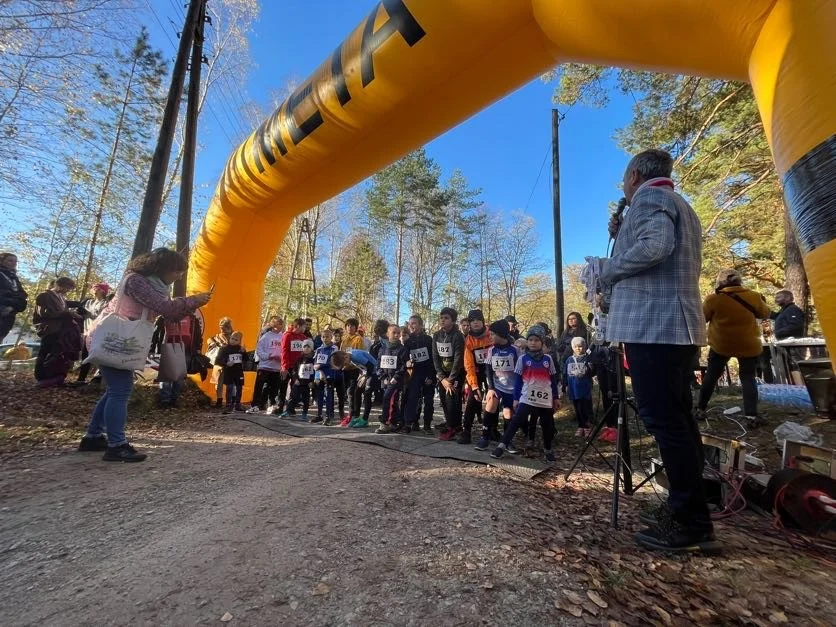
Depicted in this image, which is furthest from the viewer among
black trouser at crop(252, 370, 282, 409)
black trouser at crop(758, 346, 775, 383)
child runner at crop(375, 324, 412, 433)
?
black trouser at crop(758, 346, 775, 383)

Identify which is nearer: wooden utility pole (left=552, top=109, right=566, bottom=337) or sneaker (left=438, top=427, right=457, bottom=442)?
sneaker (left=438, top=427, right=457, bottom=442)

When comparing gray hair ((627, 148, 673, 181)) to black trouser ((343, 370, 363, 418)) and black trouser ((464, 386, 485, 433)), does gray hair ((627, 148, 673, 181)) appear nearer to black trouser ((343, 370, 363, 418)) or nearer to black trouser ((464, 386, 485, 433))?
black trouser ((464, 386, 485, 433))

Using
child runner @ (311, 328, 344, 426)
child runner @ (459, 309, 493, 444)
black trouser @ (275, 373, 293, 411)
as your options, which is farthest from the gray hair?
black trouser @ (275, 373, 293, 411)

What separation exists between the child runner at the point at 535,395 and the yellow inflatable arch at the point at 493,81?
2.94m

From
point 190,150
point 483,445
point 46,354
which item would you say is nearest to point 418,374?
→ point 483,445

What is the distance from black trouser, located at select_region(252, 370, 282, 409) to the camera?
765 cm

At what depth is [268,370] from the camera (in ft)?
25.1

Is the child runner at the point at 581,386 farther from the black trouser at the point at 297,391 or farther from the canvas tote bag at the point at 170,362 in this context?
the canvas tote bag at the point at 170,362

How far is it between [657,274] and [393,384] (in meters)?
4.48

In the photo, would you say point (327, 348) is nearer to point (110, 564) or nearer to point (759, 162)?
Result: point (110, 564)

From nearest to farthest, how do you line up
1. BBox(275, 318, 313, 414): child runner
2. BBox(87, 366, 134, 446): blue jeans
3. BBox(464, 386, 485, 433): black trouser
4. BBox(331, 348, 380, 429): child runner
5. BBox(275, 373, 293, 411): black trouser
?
BBox(87, 366, 134, 446): blue jeans < BBox(464, 386, 485, 433): black trouser < BBox(331, 348, 380, 429): child runner < BBox(275, 318, 313, 414): child runner < BBox(275, 373, 293, 411): black trouser

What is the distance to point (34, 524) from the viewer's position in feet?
7.34

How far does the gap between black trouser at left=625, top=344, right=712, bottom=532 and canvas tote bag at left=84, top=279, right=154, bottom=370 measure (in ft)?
12.9

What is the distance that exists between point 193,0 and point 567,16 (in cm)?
841
